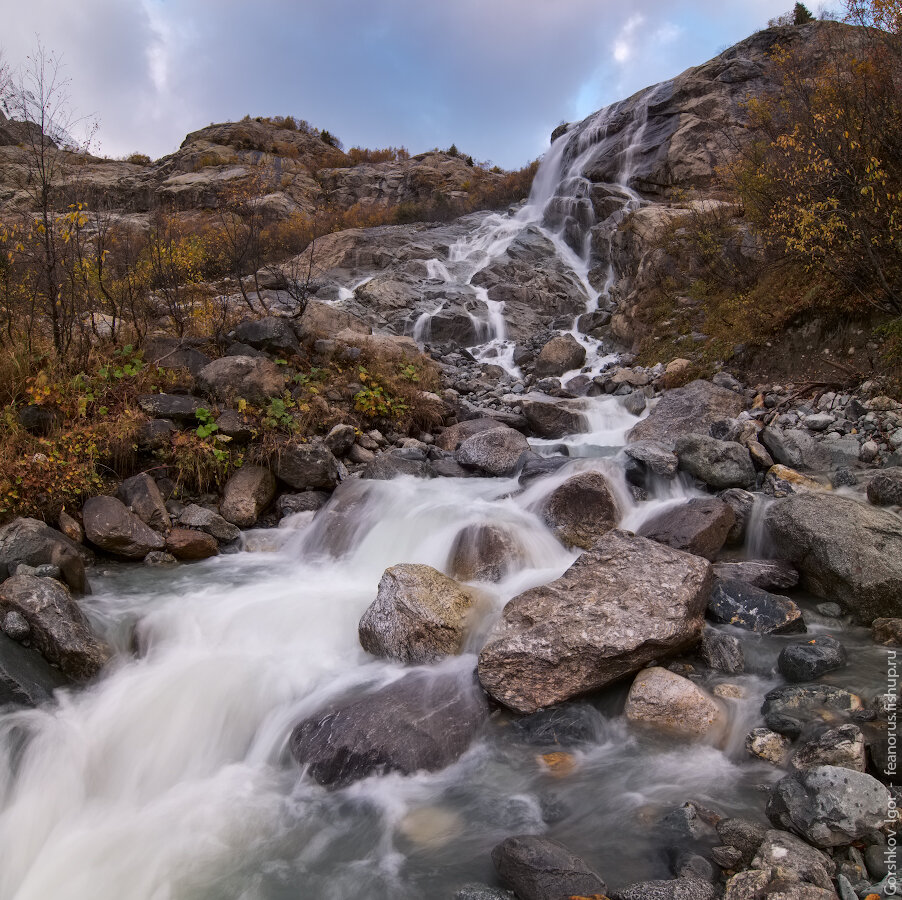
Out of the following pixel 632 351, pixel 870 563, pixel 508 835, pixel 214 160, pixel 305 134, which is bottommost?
pixel 508 835

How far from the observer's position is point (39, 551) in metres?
6.03

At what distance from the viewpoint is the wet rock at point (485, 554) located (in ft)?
22.1

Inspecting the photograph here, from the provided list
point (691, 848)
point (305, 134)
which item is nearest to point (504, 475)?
point (691, 848)

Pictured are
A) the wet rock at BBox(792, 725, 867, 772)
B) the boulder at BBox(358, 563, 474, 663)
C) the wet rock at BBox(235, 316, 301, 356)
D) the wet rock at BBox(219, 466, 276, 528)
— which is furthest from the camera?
the wet rock at BBox(235, 316, 301, 356)

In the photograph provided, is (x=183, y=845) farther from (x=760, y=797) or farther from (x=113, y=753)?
(x=760, y=797)

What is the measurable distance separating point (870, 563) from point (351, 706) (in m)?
4.90

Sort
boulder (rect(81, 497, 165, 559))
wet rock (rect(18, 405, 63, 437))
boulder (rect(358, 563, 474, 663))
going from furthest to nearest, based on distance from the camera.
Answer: wet rock (rect(18, 405, 63, 437))
boulder (rect(81, 497, 165, 559))
boulder (rect(358, 563, 474, 663))

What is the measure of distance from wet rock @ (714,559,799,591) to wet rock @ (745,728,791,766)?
1939 millimetres

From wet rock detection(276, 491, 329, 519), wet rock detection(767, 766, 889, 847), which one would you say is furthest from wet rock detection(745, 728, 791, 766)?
wet rock detection(276, 491, 329, 519)

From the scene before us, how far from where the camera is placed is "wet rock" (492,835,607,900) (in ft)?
9.90

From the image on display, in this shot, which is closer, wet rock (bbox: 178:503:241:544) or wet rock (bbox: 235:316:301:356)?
wet rock (bbox: 178:503:241:544)

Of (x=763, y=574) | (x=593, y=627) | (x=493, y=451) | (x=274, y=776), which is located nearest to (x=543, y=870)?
(x=593, y=627)

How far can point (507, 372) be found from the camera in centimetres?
1534

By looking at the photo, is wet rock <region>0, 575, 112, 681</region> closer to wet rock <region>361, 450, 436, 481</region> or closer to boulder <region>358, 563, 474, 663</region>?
boulder <region>358, 563, 474, 663</region>
